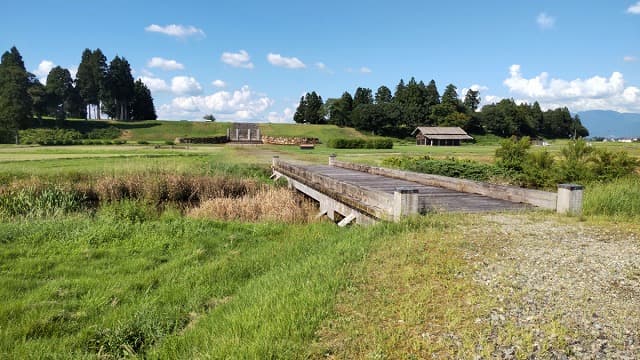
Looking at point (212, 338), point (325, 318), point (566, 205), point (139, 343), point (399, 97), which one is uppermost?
point (399, 97)

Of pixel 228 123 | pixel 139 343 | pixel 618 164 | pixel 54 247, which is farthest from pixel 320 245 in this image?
pixel 228 123

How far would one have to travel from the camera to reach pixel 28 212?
545 inches

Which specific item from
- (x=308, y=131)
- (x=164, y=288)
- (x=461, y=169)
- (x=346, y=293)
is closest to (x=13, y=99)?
(x=308, y=131)

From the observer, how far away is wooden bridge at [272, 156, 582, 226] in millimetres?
8961

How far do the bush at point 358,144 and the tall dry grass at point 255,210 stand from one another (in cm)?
4268

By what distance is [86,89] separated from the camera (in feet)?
348

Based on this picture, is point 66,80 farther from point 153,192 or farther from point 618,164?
point 618,164

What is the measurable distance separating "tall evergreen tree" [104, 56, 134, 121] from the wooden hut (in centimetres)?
7358

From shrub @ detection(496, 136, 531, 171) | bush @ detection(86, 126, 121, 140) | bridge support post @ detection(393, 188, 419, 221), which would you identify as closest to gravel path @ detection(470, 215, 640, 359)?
bridge support post @ detection(393, 188, 419, 221)

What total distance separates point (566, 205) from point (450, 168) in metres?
11.3

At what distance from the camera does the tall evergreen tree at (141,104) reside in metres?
119

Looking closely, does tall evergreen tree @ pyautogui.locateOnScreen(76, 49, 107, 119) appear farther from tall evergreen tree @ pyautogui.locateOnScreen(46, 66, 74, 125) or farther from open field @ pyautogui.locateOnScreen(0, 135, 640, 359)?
open field @ pyautogui.locateOnScreen(0, 135, 640, 359)

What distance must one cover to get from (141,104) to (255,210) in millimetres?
117260

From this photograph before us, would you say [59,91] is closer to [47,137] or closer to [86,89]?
[86,89]
